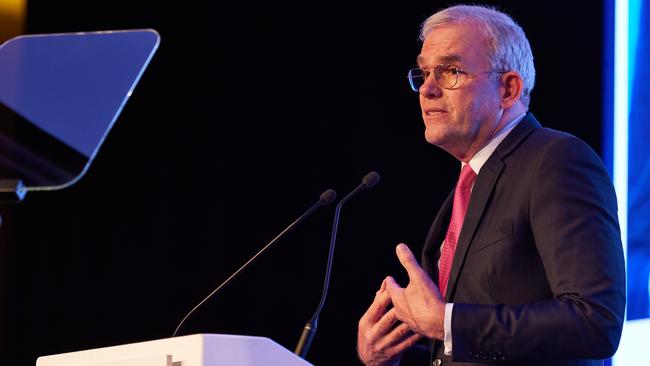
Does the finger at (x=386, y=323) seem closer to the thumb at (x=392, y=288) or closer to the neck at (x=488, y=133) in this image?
the thumb at (x=392, y=288)

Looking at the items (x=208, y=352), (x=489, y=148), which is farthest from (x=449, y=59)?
(x=208, y=352)

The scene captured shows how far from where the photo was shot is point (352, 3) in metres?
4.21

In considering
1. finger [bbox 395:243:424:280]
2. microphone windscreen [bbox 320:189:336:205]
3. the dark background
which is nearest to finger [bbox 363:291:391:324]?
finger [bbox 395:243:424:280]

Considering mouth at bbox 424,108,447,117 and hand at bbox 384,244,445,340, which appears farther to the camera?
mouth at bbox 424,108,447,117

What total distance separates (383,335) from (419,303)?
27 centimetres

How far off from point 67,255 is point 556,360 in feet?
8.33

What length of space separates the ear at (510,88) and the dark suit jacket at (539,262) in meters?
0.22

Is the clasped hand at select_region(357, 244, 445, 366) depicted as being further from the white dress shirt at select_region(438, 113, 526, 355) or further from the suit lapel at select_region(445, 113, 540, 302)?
the white dress shirt at select_region(438, 113, 526, 355)

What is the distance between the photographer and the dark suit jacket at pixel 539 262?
1862mm

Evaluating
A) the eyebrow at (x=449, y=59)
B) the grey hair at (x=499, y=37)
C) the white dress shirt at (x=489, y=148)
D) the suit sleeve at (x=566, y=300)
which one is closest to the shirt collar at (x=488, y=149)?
the white dress shirt at (x=489, y=148)

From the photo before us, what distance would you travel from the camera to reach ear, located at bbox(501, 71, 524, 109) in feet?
7.96

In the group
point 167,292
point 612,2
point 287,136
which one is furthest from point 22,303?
point 612,2

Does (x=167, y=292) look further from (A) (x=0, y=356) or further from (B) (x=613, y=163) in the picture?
(B) (x=613, y=163)

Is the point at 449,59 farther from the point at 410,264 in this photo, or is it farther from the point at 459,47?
the point at 410,264
